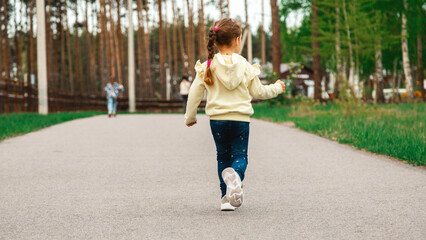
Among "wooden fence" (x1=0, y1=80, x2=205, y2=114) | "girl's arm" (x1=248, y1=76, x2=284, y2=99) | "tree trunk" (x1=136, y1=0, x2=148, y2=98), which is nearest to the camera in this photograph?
"girl's arm" (x1=248, y1=76, x2=284, y2=99)

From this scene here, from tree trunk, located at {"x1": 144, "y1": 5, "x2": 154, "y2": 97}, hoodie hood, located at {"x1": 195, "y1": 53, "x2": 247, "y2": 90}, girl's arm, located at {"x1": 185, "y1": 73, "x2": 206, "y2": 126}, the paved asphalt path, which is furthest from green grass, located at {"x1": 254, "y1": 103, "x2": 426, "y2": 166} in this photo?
tree trunk, located at {"x1": 144, "y1": 5, "x2": 154, "y2": 97}

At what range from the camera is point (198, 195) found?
222 inches

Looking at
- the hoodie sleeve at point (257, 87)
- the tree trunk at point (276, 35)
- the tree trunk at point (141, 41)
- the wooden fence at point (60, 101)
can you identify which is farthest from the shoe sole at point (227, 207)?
the tree trunk at point (141, 41)

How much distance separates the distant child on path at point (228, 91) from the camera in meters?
4.70

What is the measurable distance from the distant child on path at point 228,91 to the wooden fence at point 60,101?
17.5m

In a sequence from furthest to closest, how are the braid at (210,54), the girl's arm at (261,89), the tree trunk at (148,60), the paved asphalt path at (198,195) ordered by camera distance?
the tree trunk at (148,60) → the girl's arm at (261,89) → the braid at (210,54) → the paved asphalt path at (198,195)

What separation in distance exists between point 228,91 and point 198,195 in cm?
131

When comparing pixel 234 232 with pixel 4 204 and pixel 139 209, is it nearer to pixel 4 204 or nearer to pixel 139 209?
pixel 139 209

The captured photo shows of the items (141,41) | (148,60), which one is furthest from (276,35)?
(141,41)

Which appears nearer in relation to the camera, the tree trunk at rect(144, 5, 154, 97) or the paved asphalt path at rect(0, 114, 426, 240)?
the paved asphalt path at rect(0, 114, 426, 240)

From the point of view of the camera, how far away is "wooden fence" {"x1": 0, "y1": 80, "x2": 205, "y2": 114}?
71.1ft

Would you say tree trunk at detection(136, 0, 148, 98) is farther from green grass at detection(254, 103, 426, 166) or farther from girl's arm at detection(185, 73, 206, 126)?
girl's arm at detection(185, 73, 206, 126)

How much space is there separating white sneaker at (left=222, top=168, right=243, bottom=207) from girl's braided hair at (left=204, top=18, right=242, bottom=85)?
29.2 inches

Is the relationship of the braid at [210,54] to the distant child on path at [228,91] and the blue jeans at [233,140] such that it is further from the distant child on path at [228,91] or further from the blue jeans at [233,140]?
the blue jeans at [233,140]
